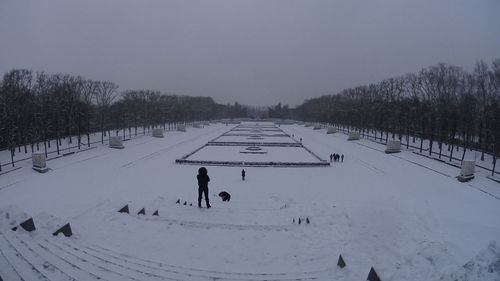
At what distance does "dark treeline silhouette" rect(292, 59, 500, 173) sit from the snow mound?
28.8 meters

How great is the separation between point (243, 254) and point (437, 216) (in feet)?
35.9

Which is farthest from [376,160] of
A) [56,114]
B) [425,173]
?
[56,114]

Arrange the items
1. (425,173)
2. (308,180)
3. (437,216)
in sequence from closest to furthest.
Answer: (437,216), (308,180), (425,173)

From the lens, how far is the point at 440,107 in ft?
157

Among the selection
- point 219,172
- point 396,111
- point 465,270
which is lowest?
point 219,172

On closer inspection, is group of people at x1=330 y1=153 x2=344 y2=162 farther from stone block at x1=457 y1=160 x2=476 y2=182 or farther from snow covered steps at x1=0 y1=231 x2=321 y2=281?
Answer: snow covered steps at x1=0 y1=231 x2=321 y2=281

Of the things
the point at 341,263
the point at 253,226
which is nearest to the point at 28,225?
the point at 253,226

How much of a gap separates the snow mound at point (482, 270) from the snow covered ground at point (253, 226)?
3 cm

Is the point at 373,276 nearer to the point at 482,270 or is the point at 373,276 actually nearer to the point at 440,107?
the point at 482,270

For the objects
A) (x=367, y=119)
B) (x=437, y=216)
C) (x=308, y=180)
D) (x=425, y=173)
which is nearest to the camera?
(x=437, y=216)

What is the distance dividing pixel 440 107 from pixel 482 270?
156ft

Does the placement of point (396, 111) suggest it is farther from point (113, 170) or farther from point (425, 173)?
point (113, 170)

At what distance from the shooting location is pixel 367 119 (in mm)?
62344

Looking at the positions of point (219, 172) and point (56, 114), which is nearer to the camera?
point (219, 172)
